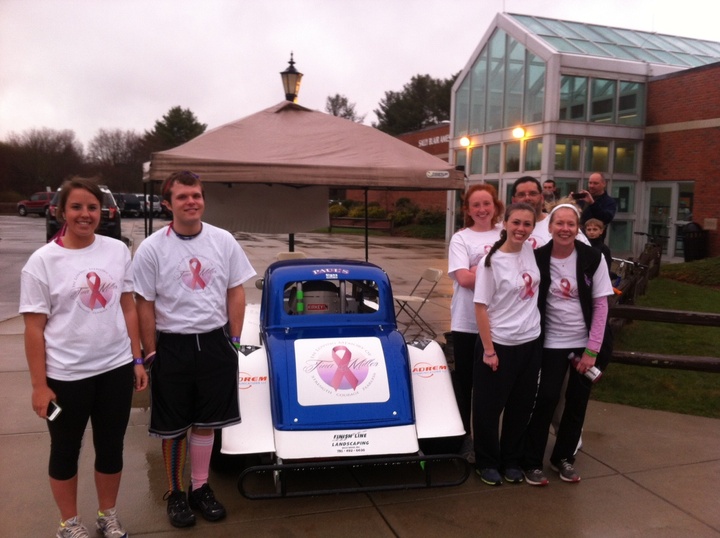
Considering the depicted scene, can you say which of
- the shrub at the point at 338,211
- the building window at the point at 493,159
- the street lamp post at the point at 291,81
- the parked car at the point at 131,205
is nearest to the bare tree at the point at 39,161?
the parked car at the point at 131,205

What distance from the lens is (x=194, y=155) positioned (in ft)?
19.4

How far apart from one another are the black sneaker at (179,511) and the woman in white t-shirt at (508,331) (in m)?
1.86

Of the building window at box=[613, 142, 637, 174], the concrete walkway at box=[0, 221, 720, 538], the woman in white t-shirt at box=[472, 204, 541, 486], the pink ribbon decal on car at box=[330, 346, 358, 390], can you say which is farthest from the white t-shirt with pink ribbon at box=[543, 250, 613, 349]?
the building window at box=[613, 142, 637, 174]

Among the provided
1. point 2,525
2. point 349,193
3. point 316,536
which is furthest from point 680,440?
point 349,193

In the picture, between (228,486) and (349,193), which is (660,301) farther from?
(349,193)

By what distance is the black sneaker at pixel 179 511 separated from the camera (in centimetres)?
336

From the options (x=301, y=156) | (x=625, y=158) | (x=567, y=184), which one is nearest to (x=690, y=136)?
(x=625, y=158)

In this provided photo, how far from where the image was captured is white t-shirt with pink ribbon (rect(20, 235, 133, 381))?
2811 mm

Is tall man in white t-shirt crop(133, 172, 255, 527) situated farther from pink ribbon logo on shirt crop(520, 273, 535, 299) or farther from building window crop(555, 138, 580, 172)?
building window crop(555, 138, 580, 172)

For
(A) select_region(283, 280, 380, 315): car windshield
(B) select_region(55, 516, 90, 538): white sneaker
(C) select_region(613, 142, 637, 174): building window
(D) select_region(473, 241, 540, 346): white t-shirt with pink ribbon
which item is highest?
(C) select_region(613, 142, 637, 174): building window

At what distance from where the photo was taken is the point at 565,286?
386 centimetres

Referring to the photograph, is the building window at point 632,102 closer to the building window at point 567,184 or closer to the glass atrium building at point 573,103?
the glass atrium building at point 573,103

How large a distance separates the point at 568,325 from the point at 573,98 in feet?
55.3

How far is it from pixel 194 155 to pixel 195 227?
281 cm
